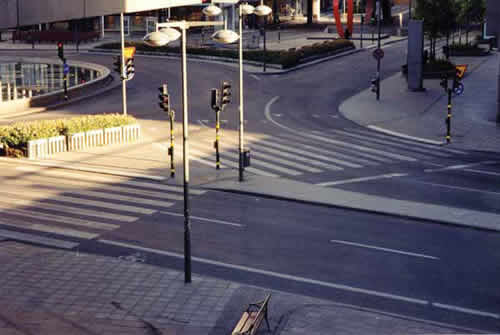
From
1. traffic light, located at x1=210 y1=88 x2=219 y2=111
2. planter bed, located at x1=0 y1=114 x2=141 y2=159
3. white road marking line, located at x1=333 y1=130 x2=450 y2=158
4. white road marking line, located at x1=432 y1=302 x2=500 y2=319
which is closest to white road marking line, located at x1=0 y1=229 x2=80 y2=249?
traffic light, located at x1=210 y1=88 x2=219 y2=111

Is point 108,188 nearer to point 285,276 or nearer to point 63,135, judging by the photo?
point 63,135

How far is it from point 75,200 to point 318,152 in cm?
1356

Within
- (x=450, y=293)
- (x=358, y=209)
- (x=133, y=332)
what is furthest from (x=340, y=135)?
(x=133, y=332)

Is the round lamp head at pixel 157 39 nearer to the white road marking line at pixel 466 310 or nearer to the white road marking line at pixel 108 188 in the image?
the white road marking line at pixel 466 310

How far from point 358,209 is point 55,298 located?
11876 mm

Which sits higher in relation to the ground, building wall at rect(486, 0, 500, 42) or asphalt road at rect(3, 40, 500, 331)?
building wall at rect(486, 0, 500, 42)

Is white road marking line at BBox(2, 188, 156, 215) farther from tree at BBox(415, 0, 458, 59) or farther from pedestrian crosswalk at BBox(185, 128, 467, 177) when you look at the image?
tree at BBox(415, 0, 458, 59)

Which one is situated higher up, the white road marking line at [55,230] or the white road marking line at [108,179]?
the white road marking line at [108,179]

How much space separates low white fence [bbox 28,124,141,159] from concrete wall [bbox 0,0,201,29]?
2808cm

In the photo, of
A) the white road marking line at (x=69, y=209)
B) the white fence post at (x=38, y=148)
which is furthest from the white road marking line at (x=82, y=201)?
the white fence post at (x=38, y=148)

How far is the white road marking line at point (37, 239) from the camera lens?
23855mm

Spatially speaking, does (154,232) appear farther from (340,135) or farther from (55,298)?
(340,135)

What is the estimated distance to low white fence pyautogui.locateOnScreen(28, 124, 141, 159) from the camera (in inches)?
1426

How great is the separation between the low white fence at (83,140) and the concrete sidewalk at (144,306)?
47.9ft
